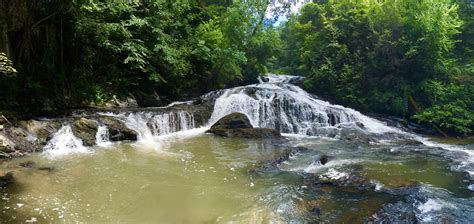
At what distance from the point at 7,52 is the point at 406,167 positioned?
1186 centimetres

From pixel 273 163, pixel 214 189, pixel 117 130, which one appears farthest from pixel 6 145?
pixel 273 163

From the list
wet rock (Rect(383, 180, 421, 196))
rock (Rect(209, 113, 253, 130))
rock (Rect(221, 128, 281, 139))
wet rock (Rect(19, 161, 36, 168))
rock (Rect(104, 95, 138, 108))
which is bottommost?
wet rock (Rect(383, 180, 421, 196))

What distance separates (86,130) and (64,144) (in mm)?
912

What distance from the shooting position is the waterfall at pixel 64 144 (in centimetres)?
924

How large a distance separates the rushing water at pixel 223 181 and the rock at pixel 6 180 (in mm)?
110

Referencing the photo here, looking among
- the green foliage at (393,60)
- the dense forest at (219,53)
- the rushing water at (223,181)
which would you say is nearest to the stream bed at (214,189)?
the rushing water at (223,181)

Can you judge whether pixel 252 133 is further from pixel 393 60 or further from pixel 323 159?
pixel 393 60

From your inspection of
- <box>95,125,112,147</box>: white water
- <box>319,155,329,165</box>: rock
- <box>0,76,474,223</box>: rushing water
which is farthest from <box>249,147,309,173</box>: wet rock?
<box>95,125,112,147</box>: white water

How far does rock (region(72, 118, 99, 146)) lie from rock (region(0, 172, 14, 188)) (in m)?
3.20

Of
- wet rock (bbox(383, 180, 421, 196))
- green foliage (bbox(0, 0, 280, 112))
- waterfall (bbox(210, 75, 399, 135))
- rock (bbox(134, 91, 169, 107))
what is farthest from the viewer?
waterfall (bbox(210, 75, 399, 135))

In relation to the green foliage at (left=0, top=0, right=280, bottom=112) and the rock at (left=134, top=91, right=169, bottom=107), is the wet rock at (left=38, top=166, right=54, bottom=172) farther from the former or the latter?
the rock at (left=134, top=91, right=169, bottom=107)

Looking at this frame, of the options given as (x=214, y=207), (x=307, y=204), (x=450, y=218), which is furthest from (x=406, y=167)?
(x=214, y=207)

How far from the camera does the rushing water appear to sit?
5.60 meters

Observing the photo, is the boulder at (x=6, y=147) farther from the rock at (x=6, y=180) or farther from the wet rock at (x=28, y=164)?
the rock at (x=6, y=180)
